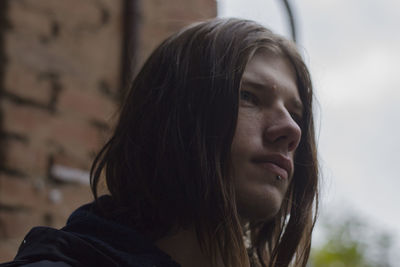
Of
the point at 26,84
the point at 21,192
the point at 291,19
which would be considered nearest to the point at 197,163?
the point at 21,192

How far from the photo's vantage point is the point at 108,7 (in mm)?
2859

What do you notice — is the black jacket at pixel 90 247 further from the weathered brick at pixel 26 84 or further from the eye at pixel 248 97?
the weathered brick at pixel 26 84

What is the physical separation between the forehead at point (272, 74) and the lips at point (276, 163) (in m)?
0.19

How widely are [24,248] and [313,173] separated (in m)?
0.83

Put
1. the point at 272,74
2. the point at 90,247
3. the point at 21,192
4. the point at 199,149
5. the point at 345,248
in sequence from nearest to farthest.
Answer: the point at 90,247, the point at 199,149, the point at 272,74, the point at 21,192, the point at 345,248

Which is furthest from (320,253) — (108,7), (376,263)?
(108,7)

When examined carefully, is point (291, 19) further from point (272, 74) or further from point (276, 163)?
point (276, 163)

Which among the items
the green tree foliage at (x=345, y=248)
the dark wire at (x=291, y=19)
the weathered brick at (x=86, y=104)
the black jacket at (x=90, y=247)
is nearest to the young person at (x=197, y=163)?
the black jacket at (x=90, y=247)

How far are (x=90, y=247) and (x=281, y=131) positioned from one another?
54cm

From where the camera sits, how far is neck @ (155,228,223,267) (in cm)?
170

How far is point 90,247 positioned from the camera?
61.5 inches

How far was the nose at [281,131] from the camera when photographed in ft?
5.71

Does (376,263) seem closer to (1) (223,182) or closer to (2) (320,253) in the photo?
(2) (320,253)

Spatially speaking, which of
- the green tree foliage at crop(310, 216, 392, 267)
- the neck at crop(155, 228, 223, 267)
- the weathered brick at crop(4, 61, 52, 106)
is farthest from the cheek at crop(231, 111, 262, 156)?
the green tree foliage at crop(310, 216, 392, 267)
